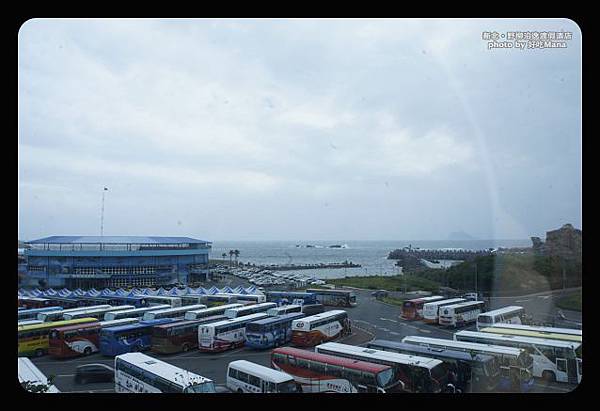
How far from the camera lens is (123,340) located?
5859 mm

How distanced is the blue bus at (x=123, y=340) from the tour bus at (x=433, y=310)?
461 centimetres

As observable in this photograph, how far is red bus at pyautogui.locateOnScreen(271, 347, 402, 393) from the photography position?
3.69 m

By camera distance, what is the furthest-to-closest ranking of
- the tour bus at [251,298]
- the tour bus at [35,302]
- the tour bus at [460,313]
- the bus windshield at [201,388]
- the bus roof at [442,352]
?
the tour bus at [251,298], the tour bus at [35,302], the tour bus at [460,313], the bus roof at [442,352], the bus windshield at [201,388]

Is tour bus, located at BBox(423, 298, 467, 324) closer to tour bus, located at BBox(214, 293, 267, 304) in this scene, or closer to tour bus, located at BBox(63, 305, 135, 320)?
tour bus, located at BBox(214, 293, 267, 304)

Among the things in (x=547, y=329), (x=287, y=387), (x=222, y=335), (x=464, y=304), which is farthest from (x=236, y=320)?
(x=547, y=329)

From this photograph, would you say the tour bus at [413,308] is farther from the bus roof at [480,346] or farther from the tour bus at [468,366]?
the tour bus at [468,366]

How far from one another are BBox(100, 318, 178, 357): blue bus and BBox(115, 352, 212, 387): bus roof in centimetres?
170

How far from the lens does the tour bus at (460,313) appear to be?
274 inches

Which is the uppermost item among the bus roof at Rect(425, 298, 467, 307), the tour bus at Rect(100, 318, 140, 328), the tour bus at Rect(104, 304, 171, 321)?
the bus roof at Rect(425, 298, 467, 307)

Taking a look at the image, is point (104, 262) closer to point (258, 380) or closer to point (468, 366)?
point (258, 380)

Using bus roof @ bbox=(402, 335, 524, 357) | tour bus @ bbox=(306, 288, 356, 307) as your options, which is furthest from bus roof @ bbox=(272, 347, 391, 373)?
tour bus @ bbox=(306, 288, 356, 307)

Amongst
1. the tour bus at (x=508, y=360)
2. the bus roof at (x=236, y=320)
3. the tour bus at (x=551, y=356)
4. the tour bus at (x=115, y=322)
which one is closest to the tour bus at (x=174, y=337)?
the bus roof at (x=236, y=320)

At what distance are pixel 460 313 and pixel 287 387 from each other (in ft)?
14.3
